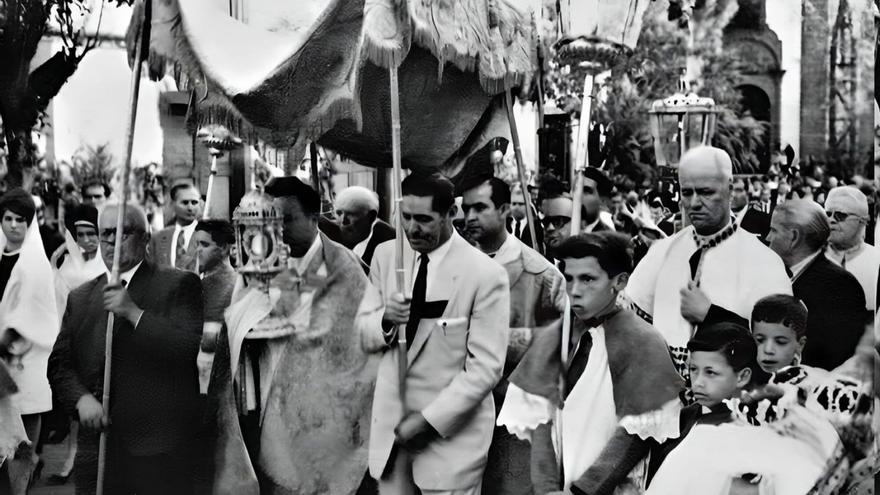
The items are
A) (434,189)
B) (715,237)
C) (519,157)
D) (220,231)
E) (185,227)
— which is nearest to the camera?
(715,237)

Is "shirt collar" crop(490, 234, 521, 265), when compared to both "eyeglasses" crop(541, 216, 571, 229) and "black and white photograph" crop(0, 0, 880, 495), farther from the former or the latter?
"eyeglasses" crop(541, 216, 571, 229)

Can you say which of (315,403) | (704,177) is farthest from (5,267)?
(704,177)

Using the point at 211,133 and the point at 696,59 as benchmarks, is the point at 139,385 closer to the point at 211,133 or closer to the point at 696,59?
the point at 211,133

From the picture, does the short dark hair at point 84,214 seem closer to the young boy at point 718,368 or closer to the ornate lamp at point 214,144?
the ornate lamp at point 214,144

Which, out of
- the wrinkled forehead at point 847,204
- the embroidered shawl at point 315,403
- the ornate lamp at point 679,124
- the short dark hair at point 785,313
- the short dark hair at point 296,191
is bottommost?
the embroidered shawl at point 315,403

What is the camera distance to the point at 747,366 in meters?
4.92

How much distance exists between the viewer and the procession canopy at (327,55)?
545cm

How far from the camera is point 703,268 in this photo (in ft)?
17.2

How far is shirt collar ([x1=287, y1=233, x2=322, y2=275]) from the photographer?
5.93 m

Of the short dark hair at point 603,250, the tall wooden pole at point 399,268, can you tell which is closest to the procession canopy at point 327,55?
the tall wooden pole at point 399,268

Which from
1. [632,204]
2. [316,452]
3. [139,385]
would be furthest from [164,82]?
[632,204]

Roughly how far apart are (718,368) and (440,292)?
1.21 m

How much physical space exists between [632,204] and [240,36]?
6.47ft

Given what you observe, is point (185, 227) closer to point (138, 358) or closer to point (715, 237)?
point (138, 358)
